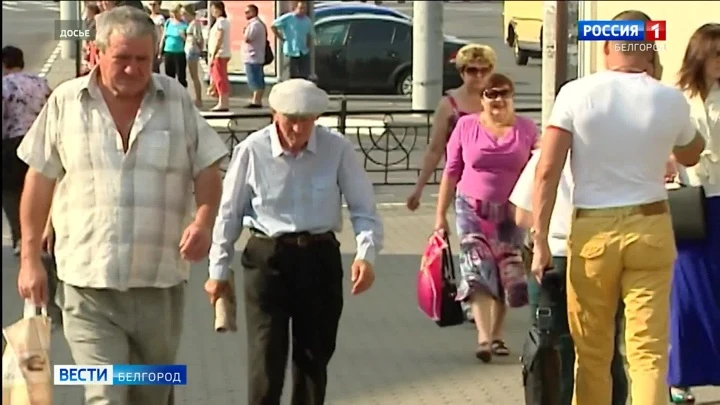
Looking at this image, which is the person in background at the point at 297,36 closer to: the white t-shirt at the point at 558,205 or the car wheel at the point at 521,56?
the car wheel at the point at 521,56

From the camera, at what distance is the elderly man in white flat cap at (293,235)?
6277mm

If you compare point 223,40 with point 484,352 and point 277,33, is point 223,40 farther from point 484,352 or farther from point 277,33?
point 484,352

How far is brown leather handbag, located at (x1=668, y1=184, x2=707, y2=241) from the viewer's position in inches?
278

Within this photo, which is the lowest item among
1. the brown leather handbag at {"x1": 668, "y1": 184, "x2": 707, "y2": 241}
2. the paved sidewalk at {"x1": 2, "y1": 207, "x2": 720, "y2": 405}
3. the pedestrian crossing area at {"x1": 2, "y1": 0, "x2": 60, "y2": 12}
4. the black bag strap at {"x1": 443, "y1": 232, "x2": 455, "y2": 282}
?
the paved sidewalk at {"x1": 2, "y1": 207, "x2": 720, "y2": 405}

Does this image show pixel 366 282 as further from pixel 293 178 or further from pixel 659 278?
pixel 659 278

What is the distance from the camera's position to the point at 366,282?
621 centimetres

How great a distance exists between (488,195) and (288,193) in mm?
2197

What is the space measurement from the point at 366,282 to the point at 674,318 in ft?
5.76

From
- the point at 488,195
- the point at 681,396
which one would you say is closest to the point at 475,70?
the point at 488,195

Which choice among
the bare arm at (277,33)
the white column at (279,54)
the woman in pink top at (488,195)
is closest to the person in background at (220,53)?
the white column at (279,54)

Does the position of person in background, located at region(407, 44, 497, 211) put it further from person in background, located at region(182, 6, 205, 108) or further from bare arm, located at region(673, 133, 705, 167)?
person in background, located at region(182, 6, 205, 108)

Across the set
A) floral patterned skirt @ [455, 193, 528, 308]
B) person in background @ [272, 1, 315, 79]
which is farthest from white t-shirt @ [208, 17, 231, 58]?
floral patterned skirt @ [455, 193, 528, 308]

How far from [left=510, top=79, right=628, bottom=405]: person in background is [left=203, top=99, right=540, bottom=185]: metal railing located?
9.01m

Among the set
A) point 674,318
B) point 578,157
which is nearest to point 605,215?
point 578,157
